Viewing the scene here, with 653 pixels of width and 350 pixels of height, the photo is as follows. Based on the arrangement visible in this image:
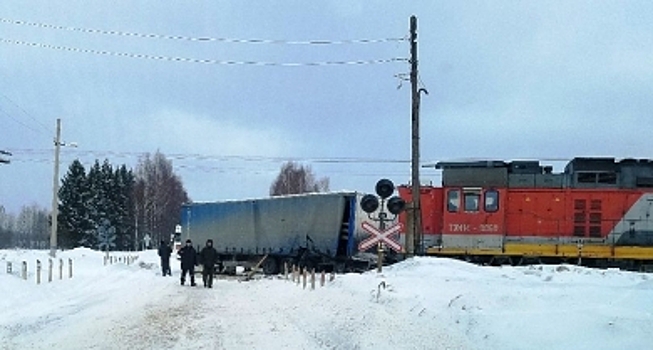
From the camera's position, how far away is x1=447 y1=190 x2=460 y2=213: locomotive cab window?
1083 inches

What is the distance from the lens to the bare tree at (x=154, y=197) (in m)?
91.9

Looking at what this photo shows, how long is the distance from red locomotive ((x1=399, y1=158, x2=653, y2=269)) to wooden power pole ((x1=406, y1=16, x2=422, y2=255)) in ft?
9.15

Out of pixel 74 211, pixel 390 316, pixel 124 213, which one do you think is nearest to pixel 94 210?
pixel 74 211

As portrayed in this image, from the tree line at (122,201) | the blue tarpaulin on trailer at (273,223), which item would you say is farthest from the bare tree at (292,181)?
the blue tarpaulin on trailer at (273,223)

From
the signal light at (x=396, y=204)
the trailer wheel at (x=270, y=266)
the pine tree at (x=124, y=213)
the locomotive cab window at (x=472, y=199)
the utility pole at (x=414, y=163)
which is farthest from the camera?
the pine tree at (x=124, y=213)

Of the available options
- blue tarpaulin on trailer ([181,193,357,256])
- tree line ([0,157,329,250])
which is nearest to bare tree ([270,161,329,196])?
tree line ([0,157,329,250])

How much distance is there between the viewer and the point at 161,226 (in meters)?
99.3

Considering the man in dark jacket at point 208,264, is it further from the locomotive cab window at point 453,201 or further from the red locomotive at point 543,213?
the locomotive cab window at point 453,201

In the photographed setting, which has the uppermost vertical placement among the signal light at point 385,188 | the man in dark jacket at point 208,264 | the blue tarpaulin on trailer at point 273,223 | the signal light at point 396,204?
the signal light at point 385,188

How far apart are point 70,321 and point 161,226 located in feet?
281

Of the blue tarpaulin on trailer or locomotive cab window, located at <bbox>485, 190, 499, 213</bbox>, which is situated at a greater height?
locomotive cab window, located at <bbox>485, 190, 499, 213</bbox>

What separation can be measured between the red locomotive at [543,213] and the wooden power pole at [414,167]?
2.79 metres

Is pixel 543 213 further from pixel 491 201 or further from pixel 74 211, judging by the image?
pixel 74 211

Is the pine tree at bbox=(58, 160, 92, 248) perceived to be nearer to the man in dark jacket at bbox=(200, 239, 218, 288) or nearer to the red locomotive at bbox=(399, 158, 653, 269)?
the man in dark jacket at bbox=(200, 239, 218, 288)
